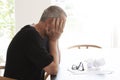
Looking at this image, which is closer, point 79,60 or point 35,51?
point 35,51

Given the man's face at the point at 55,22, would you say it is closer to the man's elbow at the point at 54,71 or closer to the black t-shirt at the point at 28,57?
the black t-shirt at the point at 28,57

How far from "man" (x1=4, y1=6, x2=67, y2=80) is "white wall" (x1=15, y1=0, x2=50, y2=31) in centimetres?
156

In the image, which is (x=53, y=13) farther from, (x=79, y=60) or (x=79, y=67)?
(x=79, y=60)

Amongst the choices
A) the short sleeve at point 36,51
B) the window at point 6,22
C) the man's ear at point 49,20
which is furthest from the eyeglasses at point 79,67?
the window at point 6,22

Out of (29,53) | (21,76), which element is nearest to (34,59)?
(29,53)

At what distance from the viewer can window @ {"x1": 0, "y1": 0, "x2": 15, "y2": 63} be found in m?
3.14

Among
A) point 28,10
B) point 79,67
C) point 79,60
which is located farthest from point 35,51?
point 28,10

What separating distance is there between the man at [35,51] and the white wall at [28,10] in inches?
61.5

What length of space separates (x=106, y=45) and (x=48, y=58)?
6.65 ft

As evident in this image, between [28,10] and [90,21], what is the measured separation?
0.87m

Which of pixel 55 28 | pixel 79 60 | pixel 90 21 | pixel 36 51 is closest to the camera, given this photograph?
pixel 36 51

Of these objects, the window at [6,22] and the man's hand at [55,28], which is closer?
the man's hand at [55,28]

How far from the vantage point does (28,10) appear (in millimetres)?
3131

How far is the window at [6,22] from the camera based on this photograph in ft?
A: 10.3
